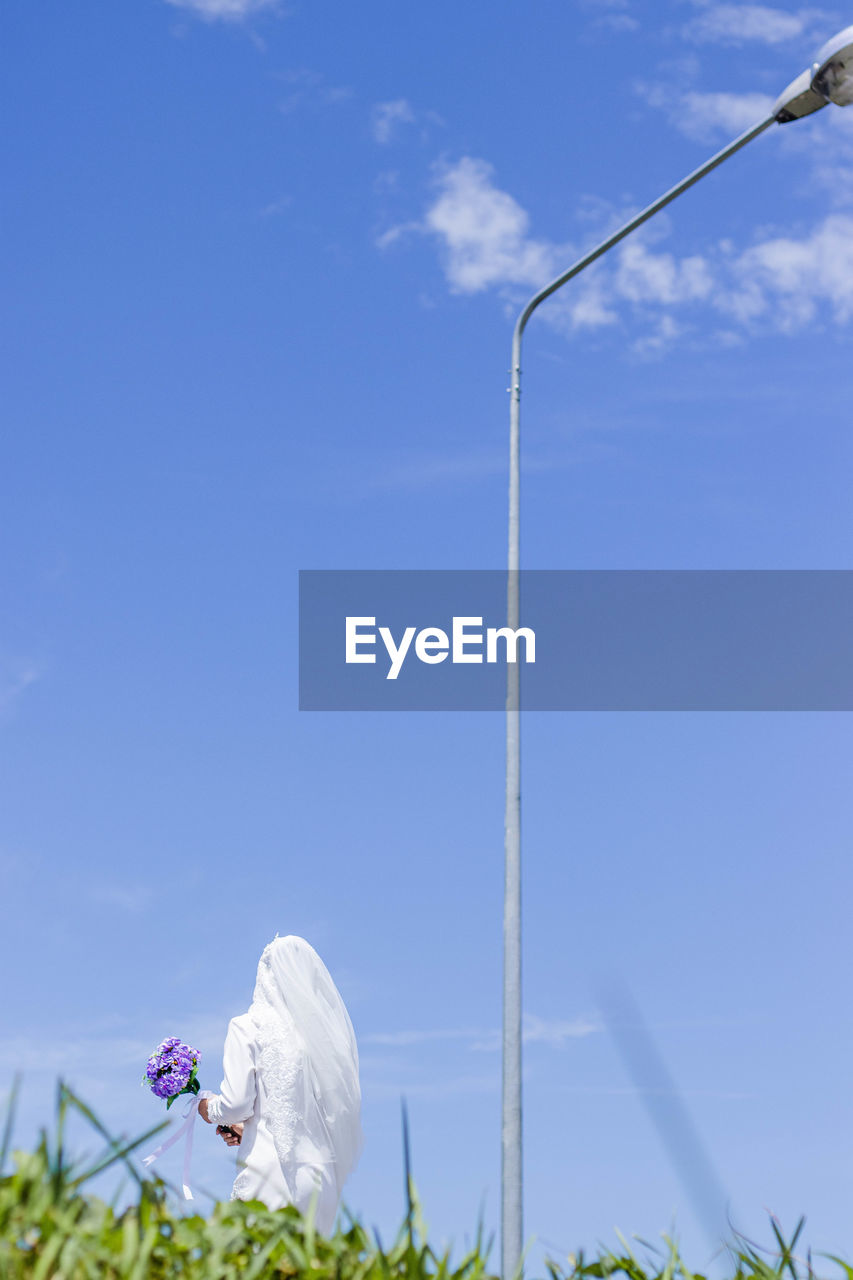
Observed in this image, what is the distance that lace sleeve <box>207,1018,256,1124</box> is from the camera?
9.77 metres

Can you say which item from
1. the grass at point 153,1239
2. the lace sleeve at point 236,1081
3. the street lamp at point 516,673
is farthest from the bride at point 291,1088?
the grass at point 153,1239

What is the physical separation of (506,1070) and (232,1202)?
4.67 m

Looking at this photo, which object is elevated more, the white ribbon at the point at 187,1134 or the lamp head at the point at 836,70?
the lamp head at the point at 836,70

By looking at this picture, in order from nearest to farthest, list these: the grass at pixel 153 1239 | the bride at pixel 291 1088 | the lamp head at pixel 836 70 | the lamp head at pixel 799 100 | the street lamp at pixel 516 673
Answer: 1. the grass at pixel 153 1239
2. the street lamp at pixel 516 673
3. the lamp head at pixel 836 70
4. the lamp head at pixel 799 100
5. the bride at pixel 291 1088

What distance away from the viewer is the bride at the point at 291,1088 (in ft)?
32.0

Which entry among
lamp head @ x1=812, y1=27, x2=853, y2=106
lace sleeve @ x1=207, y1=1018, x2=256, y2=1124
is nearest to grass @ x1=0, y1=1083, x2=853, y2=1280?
lace sleeve @ x1=207, y1=1018, x2=256, y2=1124

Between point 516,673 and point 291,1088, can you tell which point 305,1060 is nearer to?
point 291,1088

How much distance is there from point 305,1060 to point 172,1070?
1.08 m

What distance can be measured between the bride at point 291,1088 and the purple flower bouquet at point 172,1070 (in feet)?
0.77

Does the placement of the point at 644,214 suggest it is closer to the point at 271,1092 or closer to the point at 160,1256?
the point at 271,1092

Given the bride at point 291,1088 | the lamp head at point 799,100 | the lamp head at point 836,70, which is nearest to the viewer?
the lamp head at point 836,70

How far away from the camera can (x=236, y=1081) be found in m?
9.77

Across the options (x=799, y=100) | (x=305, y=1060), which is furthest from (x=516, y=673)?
(x=799, y=100)

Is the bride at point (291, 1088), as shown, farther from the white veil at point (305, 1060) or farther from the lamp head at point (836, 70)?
the lamp head at point (836, 70)
